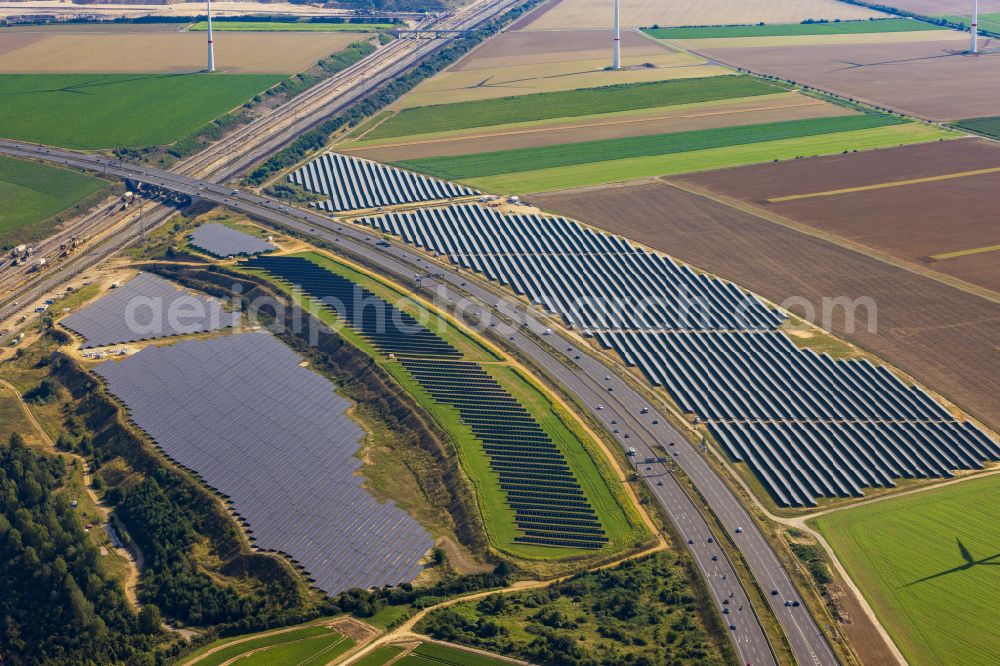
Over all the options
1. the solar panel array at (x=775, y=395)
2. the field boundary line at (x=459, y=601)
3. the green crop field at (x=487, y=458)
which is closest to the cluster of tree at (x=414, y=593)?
the field boundary line at (x=459, y=601)

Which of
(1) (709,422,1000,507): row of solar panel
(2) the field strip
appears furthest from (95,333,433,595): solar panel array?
(1) (709,422,1000,507): row of solar panel

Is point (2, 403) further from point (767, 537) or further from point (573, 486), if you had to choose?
point (767, 537)

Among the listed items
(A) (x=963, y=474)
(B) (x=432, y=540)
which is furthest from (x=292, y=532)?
(A) (x=963, y=474)

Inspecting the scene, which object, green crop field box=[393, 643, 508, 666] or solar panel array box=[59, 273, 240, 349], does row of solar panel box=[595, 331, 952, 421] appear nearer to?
green crop field box=[393, 643, 508, 666]

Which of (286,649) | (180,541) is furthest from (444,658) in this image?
(180,541)

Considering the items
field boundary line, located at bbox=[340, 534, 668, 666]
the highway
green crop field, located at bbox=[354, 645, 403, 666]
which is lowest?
green crop field, located at bbox=[354, 645, 403, 666]

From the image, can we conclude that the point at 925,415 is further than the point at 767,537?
Yes

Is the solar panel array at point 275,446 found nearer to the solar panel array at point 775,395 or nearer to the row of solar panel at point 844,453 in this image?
the row of solar panel at point 844,453
